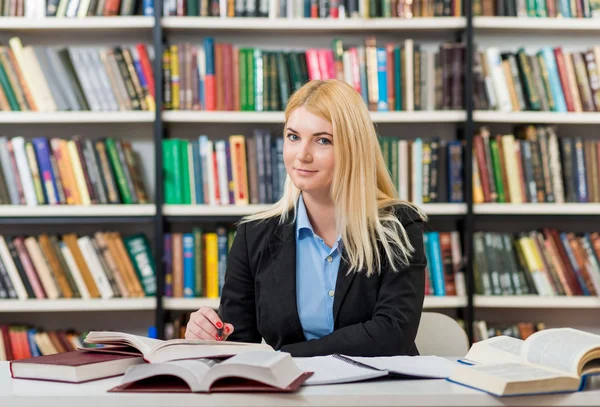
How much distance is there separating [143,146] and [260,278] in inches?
58.0

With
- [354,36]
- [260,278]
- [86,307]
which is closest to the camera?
[260,278]

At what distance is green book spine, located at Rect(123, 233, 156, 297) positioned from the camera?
279 cm

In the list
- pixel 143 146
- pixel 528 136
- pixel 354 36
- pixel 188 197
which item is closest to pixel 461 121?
pixel 528 136

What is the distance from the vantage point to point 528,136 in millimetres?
2799

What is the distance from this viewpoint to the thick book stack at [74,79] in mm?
2742

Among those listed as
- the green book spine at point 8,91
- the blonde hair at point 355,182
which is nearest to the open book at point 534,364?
the blonde hair at point 355,182

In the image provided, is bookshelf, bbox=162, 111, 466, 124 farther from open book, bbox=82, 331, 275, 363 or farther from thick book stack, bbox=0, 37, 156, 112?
open book, bbox=82, 331, 275, 363

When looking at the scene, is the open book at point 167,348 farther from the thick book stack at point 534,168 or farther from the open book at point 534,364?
the thick book stack at point 534,168

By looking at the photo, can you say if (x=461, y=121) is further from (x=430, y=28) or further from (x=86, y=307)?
(x=86, y=307)

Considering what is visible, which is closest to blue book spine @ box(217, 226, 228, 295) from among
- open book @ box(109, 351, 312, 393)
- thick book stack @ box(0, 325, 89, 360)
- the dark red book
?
thick book stack @ box(0, 325, 89, 360)

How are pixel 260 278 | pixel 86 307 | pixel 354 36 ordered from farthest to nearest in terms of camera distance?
pixel 354 36
pixel 86 307
pixel 260 278

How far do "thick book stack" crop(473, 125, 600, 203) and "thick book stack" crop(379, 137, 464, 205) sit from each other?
0.27 feet

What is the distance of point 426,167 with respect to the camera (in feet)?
9.10

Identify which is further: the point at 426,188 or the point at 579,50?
the point at 579,50
